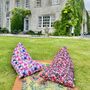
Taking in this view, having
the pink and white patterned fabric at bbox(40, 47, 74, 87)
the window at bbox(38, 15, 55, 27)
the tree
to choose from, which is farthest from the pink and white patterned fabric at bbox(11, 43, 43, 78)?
the tree

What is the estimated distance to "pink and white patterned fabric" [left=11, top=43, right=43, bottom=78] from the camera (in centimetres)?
854

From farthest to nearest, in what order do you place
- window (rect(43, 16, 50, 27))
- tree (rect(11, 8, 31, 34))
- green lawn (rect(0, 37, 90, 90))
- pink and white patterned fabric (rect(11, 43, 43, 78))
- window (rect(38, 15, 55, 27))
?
tree (rect(11, 8, 31, 34)) < window (rect(43, 16, 50, 27)) < window (rect(38, 15, 55, 27)) < pink and white patterned fabric (rect(11, 43, 43, 78)) < green lawn (rect(0, 37, 90, 90))

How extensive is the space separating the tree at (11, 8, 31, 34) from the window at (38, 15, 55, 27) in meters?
2.26

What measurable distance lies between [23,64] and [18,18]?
28624 mm

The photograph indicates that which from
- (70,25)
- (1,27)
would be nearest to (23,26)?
(1,27)

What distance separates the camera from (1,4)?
43.7m

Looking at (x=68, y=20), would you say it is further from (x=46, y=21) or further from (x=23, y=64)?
(x=23, y=64)

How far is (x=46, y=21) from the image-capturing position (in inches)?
1393

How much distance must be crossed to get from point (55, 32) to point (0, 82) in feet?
78.1

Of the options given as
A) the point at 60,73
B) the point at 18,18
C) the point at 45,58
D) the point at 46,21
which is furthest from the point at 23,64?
the point at 18,18

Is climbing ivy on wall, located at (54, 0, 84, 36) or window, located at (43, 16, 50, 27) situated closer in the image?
climbing ivy on wall, located at (54, 0, 84, 36)

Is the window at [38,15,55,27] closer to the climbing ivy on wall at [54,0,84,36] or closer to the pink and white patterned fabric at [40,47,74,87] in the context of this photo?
the climbing ivy on wall at [54,0,84,36]

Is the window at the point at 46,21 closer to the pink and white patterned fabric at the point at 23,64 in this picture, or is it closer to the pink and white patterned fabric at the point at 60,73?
the pink and white patterned fabric at the point at 23,64

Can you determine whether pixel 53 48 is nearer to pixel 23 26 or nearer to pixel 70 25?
pixel 70 25
